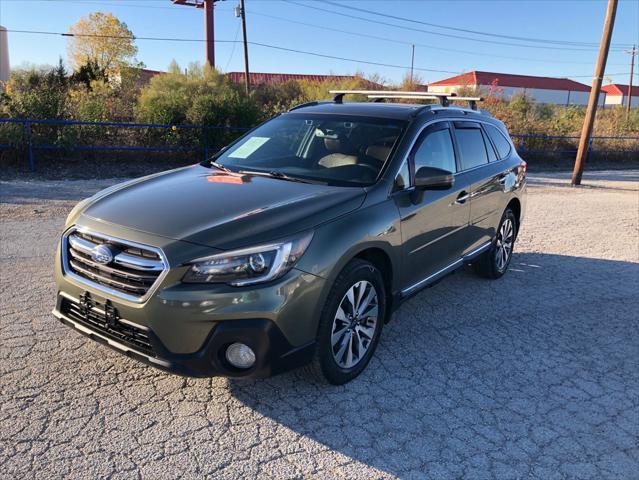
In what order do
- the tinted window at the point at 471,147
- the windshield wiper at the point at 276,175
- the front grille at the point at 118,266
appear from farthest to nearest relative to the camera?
the tinted window at the point at 471,147 → the windshield wiper at the point at 276,175 → the front grille at the point at 118,266

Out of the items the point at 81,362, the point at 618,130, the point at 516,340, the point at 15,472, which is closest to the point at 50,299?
the point at 81,362

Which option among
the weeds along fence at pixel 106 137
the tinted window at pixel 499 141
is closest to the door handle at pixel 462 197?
the tinted window at pixel 499 141

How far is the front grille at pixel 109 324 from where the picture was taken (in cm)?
297

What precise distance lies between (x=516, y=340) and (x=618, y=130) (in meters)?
22.2

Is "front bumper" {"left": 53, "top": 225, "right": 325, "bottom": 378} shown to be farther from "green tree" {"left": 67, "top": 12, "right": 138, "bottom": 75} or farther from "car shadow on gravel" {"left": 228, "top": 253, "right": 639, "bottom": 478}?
"green tree" {"left": 67, "top": 12, "right": 138, "bottom": 75}

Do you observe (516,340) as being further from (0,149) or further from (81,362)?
(0,149)

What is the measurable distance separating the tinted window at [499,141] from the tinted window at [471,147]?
1.08ft

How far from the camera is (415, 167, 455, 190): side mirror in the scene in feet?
12.8

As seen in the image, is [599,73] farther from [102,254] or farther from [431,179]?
[102,254]

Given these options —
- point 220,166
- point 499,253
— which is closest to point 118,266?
point 220,166

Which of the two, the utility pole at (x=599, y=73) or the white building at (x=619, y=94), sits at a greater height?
the white building at (x=619, y=94)

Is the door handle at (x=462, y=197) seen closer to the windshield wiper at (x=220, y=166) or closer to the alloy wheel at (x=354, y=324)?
the alloy wheel at (x=354, y=324)

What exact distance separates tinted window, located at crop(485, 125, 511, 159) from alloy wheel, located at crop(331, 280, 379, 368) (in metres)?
2.91

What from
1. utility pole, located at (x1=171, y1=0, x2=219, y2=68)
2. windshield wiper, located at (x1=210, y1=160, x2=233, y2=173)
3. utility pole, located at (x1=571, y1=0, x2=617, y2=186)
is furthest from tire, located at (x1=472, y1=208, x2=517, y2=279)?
utility pole, located at (x1=171, y1=0, x2=219, y2=68)
